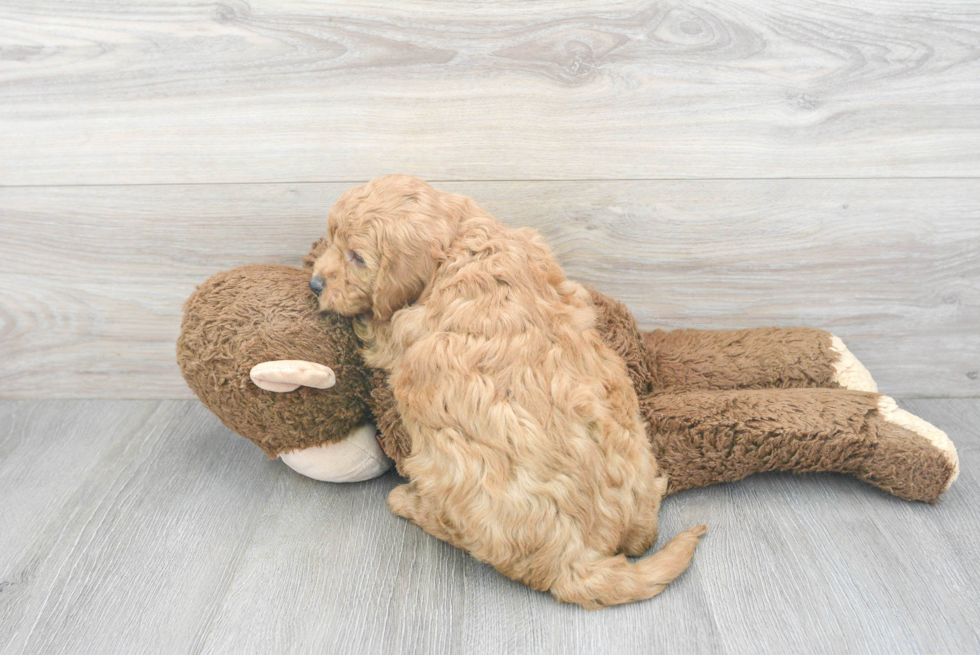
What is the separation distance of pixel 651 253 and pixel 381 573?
33.0 inches

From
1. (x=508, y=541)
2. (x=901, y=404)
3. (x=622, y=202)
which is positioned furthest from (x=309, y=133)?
(x=901, y=404)

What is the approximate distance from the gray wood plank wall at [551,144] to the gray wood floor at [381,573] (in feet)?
1.35

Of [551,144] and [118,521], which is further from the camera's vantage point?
[551,144]

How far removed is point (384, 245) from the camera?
1020 mm

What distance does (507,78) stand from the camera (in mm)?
1287

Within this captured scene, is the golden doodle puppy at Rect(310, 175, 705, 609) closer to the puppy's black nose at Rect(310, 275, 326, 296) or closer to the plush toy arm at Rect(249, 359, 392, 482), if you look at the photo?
the puppy's black nose at Rect(310, 275, 326, 296)

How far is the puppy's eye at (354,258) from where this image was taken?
1.05m

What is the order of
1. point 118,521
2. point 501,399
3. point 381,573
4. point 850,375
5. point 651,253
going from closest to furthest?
point 501,399 → point 381,573 → point 118,521 → point 850,375 → point 651,253

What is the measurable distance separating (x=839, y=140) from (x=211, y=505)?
1.42 metres

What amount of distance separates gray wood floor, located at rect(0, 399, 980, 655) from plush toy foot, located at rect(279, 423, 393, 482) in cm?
4

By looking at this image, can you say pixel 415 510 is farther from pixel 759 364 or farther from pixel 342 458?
pixel 759 364

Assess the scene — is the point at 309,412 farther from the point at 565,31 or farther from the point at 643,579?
the point at 565,31

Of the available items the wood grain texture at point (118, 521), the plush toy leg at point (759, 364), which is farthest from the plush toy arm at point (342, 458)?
the plush toy leg at point (759, 364)

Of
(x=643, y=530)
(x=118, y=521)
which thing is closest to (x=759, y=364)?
(x=643, y=530)
